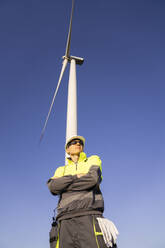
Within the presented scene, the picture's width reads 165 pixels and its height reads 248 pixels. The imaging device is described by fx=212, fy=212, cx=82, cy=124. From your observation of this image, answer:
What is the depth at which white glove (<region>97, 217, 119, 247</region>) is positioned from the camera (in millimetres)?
4015

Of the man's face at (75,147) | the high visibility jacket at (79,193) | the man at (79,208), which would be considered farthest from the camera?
the man's face at (75,147)

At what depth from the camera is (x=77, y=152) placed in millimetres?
5762

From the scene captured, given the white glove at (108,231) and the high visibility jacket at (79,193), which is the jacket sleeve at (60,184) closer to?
the high visibility jacket at (79,193)

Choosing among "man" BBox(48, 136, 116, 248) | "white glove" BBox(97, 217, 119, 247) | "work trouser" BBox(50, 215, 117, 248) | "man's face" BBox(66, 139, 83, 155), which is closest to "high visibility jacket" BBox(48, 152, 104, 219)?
"man" BBox(48, 136, 116, 248)

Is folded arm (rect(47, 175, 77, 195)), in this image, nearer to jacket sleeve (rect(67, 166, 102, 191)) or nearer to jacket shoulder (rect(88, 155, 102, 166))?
jacket sleeve (rect(67, 166, 102, 191))

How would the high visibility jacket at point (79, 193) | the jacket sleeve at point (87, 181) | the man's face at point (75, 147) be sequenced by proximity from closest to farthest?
the high visibility jacket at point (79, 193) < the jacket sleeve at point (87, 181) < the man's face at point (75, 147)

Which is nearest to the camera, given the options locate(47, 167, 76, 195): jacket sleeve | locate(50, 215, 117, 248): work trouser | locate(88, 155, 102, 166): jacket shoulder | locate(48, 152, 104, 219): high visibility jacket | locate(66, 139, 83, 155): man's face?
locate(50, 215, 117, 248): work trouser

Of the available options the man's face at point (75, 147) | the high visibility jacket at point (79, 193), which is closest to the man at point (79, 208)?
the high visibility jacket at point (79, 193)

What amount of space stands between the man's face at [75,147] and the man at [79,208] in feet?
1.80

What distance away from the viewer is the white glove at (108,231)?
4015 millimetres

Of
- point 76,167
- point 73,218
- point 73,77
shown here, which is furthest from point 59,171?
point 73,77

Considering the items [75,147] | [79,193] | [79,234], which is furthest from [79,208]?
[75,147]

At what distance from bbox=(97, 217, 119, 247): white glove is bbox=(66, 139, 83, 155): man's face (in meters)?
1.97

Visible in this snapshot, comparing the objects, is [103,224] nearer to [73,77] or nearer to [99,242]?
[99,242]
